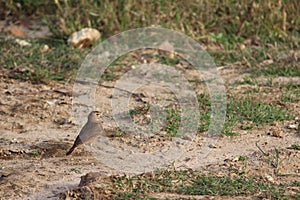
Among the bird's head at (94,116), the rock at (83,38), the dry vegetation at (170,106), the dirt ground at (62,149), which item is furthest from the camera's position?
the rock at (83,38)

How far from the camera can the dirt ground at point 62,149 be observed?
4.23m

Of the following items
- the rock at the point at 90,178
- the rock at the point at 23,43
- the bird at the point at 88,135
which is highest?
the rock at the point at 23,43

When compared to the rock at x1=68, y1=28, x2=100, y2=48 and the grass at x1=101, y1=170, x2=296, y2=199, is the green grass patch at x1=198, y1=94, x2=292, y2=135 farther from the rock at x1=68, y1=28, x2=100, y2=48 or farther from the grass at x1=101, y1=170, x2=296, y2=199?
the rock at x1=68, y1=28, x2=100, y2=48

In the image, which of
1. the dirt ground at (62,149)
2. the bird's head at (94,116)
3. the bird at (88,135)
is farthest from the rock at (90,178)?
the bird's head at (94,116)

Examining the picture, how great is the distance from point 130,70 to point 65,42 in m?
0.99

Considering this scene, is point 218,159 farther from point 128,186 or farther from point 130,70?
point 130,70

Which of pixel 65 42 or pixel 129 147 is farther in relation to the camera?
pixel 65 42

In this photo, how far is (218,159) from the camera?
179 inches

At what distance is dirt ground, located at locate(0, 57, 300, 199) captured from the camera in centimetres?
423

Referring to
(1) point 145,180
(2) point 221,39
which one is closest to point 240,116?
(1) point 145,180

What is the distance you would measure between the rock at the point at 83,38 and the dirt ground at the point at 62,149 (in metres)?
1.03

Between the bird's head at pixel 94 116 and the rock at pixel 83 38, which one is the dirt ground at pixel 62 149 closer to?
the bird's head at pixel 94 116

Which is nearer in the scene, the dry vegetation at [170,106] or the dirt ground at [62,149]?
the dry vegetation at [170,106]

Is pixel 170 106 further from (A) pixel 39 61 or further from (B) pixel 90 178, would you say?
(B) pixel 90 178
